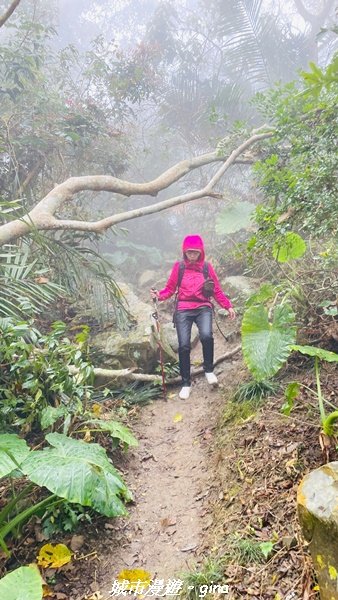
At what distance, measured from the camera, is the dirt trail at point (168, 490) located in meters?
2.52

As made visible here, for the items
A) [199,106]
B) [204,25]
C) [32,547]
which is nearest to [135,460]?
[32,547]

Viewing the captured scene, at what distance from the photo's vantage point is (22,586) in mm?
1777

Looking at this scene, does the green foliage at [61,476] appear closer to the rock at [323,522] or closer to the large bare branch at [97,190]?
the rock at [323,522]

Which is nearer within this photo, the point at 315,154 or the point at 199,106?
the point at 315,154

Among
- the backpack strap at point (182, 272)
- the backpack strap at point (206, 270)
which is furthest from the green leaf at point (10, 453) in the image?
the backpack strap at point (206, 270)

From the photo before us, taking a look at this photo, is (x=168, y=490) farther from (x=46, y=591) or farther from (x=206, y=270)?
(x=206, y=270)

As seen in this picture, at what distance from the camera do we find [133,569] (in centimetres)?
244

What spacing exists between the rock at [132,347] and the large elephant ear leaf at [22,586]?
3.02m

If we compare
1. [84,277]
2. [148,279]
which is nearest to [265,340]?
[84,277]

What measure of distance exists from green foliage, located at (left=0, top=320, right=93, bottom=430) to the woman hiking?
1.61m

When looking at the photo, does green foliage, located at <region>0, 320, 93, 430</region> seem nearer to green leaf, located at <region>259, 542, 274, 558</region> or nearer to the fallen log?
the fallen log

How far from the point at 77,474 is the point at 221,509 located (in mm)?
1088

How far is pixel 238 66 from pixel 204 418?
1092cm

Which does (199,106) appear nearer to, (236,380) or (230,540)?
(236,380)
